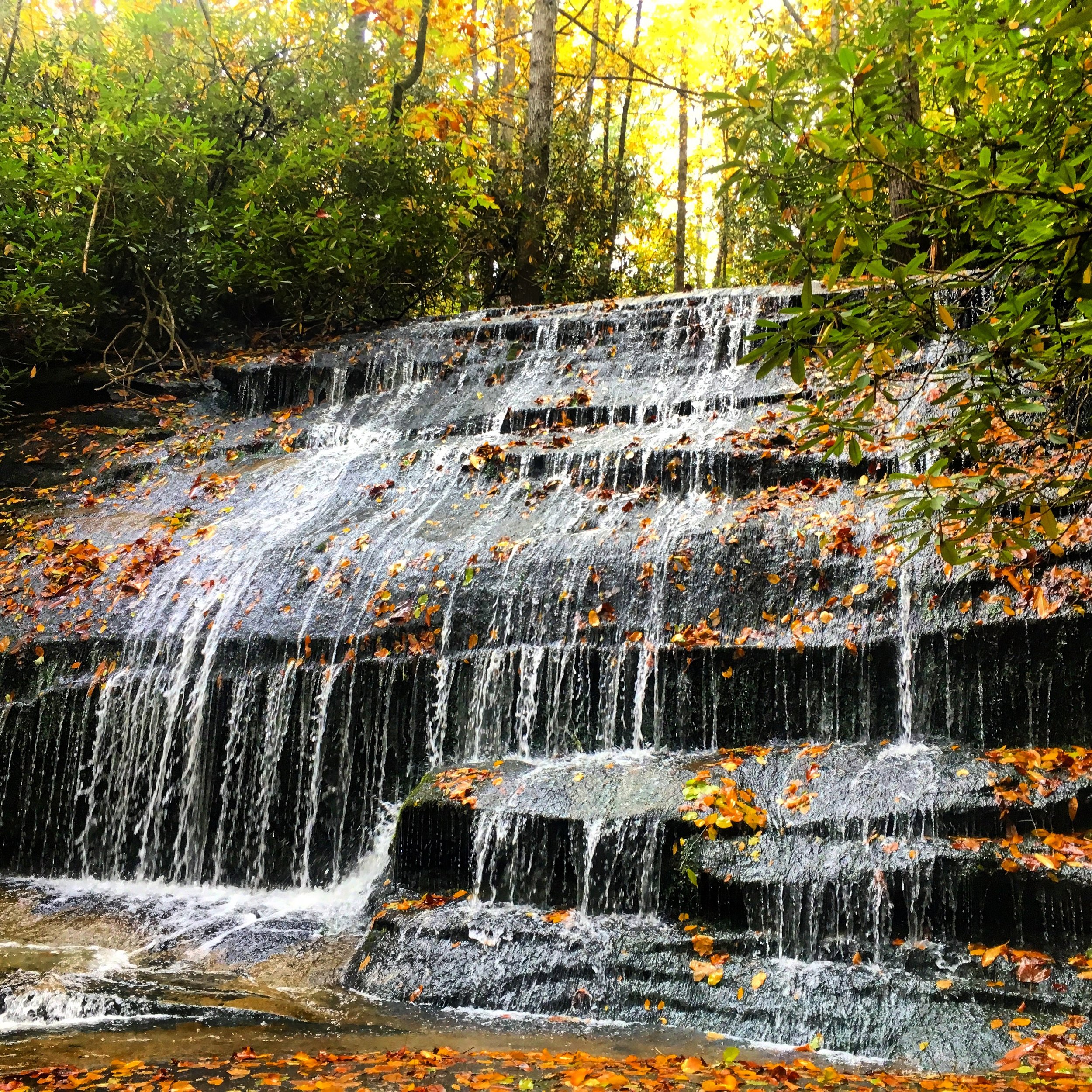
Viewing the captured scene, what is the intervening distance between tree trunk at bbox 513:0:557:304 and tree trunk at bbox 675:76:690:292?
15.1 feet

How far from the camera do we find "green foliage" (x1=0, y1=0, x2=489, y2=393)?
34.3 ft

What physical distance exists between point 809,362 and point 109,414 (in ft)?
27.3

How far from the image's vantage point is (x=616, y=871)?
195 inches

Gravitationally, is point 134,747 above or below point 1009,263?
below

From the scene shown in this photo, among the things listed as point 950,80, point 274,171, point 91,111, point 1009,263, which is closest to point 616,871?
point 1009,263

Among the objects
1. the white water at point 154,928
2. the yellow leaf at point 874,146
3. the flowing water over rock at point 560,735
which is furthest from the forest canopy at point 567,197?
the white water at point 154,928

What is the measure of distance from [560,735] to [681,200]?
578 inches

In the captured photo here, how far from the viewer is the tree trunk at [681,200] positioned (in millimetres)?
17453

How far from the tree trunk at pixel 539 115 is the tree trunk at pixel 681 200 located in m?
4.59

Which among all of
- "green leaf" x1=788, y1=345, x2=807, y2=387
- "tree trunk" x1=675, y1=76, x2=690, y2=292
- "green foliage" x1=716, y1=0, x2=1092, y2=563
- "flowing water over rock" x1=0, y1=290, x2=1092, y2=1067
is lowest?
"flowing water over rock" x1=0, y1=290, x2=1092, y2=1067

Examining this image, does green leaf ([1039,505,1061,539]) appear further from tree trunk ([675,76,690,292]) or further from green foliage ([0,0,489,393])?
tree trunk ([675,76,690,292])

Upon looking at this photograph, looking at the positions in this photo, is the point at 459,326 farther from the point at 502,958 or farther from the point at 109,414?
the point at 502,958

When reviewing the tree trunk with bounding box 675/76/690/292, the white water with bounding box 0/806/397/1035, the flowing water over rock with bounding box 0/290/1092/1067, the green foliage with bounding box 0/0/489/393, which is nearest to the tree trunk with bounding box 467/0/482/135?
the green foliage with bounding box 0/0/489/393

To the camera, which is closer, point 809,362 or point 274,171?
point 809,362
